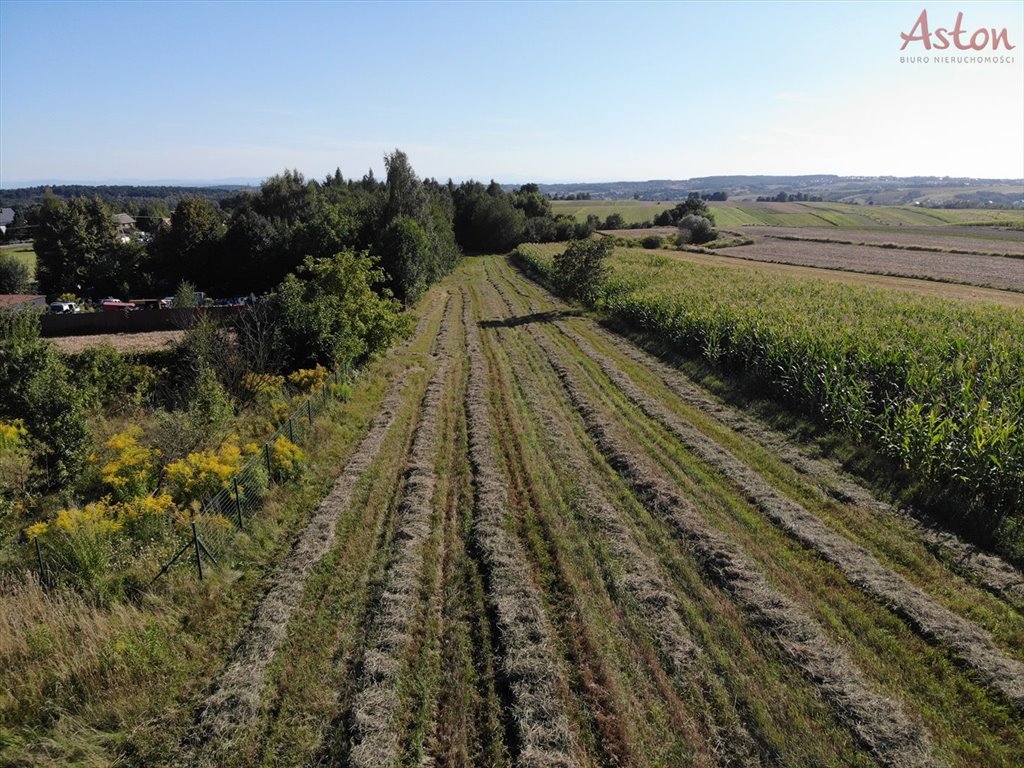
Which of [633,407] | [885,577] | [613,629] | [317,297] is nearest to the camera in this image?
[613,629]

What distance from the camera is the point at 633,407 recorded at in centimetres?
1695

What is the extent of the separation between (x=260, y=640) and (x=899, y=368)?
53.2ft

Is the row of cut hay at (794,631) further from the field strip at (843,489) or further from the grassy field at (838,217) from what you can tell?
the grassy field at (838,217)

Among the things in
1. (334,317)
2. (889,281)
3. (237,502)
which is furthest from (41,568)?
(889,281)

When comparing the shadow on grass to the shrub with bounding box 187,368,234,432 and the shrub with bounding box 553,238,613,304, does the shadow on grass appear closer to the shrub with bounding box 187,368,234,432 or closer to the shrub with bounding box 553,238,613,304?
the shrub with bounding box 553,238,613,304

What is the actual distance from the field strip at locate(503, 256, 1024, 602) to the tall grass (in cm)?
64

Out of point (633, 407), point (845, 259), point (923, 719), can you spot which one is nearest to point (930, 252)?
point (845, 259)

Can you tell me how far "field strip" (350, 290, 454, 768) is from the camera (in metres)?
6.20

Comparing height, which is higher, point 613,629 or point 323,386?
point 323,386

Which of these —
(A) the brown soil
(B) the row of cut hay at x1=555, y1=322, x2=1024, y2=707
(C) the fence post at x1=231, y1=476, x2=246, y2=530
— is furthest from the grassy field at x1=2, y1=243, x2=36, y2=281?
(B) the row of cut hay at x1=555, y1=322, x2=1024, y2=707

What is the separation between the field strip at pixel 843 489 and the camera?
28.6ft

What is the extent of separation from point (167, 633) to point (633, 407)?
42.1 ft

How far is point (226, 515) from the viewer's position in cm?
1055

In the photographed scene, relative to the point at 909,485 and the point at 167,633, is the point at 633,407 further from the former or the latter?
the point at 167,633
